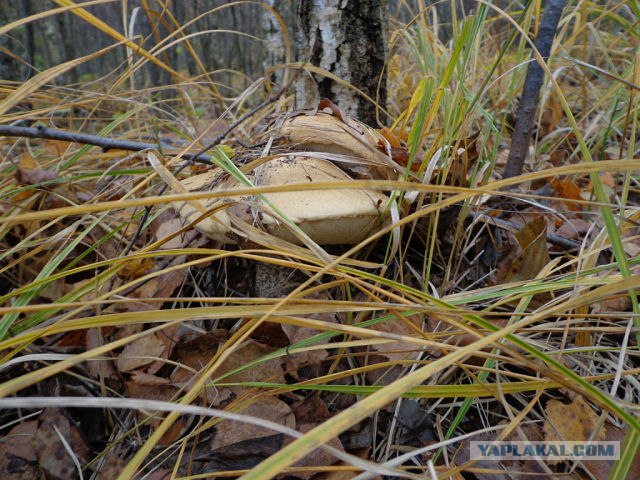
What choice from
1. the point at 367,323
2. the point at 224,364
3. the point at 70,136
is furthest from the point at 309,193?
the point at 70,136

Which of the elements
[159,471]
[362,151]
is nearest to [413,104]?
[362,151]

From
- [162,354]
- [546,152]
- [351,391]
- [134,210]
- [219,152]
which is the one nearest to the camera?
[351,391]

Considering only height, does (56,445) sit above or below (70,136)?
below

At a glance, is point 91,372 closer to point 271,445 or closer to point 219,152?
point 271,445

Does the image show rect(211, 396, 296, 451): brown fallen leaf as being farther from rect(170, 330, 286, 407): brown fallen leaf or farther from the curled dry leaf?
the curled dry leaf

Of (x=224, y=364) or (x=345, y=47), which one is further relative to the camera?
(x=345, y=47)

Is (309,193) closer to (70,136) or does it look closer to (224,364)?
(224,364)

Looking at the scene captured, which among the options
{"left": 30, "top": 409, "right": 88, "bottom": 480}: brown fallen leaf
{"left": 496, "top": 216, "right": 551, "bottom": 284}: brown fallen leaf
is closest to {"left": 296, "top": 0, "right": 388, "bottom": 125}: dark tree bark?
{"left": 496, "top": 216, "right": 551, "bottom": 284}: brown fallen leaf
